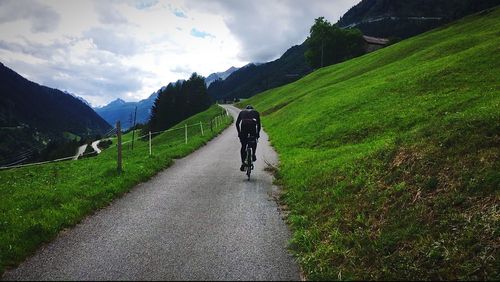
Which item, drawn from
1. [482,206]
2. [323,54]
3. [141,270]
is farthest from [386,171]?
[323,54]

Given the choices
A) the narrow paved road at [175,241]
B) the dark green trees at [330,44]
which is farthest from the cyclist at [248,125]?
the dark green trees at [330,44]

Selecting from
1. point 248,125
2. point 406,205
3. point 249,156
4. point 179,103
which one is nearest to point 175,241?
point 406,205

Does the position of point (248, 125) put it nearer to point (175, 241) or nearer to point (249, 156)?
point (249, 156)

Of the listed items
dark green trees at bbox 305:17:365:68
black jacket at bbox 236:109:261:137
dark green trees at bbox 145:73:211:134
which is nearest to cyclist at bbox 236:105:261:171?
black jacket at bbox 236:109:261:137

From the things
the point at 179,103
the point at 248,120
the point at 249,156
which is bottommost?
the point at 249,156

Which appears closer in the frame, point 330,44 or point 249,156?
point 249,156

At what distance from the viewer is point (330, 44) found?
114000 millimetres

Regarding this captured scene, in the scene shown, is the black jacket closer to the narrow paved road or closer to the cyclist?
the cyclist

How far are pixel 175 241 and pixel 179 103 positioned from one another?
400 ft

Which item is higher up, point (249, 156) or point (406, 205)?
point (249, 156)

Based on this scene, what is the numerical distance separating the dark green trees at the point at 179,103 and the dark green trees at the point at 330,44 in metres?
41.7

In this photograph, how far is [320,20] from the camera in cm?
11544

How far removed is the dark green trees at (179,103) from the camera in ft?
406

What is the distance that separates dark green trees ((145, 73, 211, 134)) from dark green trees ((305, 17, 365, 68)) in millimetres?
41709
